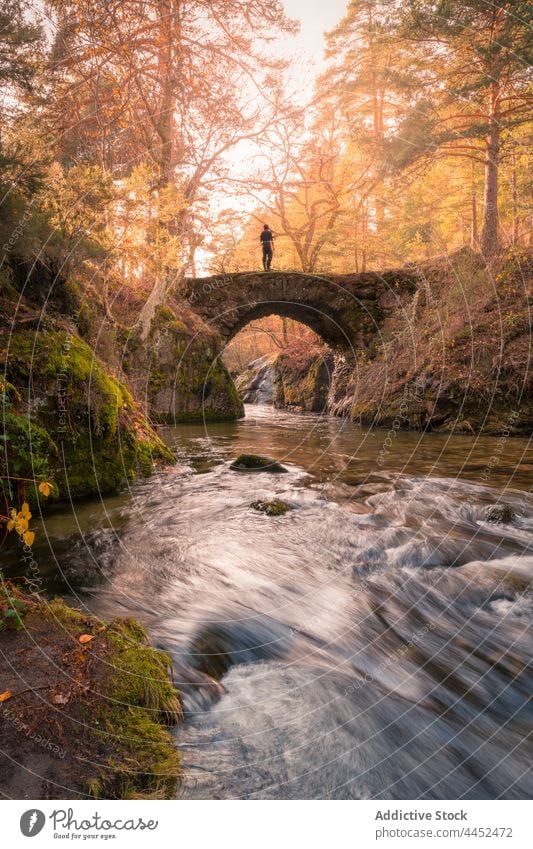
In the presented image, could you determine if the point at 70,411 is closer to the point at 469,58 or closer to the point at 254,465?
the point at 254,465

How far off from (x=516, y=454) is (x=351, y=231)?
68.2 feet

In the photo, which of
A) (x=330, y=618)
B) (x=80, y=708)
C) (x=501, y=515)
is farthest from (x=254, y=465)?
(x=80, y=708)

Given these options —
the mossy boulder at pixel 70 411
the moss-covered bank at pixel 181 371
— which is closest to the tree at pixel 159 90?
the moss-covered bank at pixel 181 371

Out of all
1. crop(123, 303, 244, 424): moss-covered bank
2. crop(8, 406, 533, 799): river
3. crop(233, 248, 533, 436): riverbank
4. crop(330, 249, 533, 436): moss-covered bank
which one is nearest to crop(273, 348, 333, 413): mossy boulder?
crop(233, 248, 533, 436): riverbank

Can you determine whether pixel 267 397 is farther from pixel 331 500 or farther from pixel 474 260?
pixel 331 500

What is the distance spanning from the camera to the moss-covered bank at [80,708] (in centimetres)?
166

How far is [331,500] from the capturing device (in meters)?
6.83

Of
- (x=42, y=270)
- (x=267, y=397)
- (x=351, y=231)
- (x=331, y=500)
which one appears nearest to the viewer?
(x=42, y=270)

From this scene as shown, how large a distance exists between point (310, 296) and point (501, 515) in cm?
1459

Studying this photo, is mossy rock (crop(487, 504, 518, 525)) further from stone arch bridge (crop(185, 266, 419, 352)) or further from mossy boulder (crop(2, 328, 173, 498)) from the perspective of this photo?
stone arch bridge (crop(185, 266, 419, 352))

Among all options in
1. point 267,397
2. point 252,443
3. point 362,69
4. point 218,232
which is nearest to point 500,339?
point 252,443
